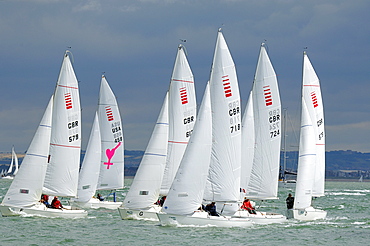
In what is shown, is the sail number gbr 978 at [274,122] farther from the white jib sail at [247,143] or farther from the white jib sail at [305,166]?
the white jib sail at [247,143]

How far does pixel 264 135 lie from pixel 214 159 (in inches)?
261

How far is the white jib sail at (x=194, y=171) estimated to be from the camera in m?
30.8

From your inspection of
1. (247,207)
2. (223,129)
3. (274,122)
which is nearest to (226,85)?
(223,129)

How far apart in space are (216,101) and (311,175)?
28.0 feet

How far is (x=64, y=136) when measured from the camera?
122ft

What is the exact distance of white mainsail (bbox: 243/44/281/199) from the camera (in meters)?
38.1

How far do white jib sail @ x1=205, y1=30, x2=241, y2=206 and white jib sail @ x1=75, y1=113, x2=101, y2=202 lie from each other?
47.2 ft

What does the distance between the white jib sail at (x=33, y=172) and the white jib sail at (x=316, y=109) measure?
15490 mm

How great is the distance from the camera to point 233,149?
3300 cm

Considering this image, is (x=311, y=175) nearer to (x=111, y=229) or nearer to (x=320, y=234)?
(x=320, y=234)

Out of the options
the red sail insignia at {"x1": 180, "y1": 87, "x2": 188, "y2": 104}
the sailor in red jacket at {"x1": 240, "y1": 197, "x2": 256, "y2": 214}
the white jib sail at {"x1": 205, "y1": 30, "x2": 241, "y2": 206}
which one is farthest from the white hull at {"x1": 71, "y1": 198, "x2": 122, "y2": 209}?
the white jib sail at {"x1": 205, "y1": 30, "x2": 241, "y2": 206}

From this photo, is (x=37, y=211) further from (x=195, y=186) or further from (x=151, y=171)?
(x=195, y=186)

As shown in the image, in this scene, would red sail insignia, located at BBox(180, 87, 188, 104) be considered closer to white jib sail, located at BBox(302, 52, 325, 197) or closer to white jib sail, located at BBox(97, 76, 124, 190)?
white jib sail, located at BBox(302, 52, 325, 197)

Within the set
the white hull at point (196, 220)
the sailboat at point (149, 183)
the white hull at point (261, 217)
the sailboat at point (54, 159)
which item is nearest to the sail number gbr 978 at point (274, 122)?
the white hull at point (261, 217)
